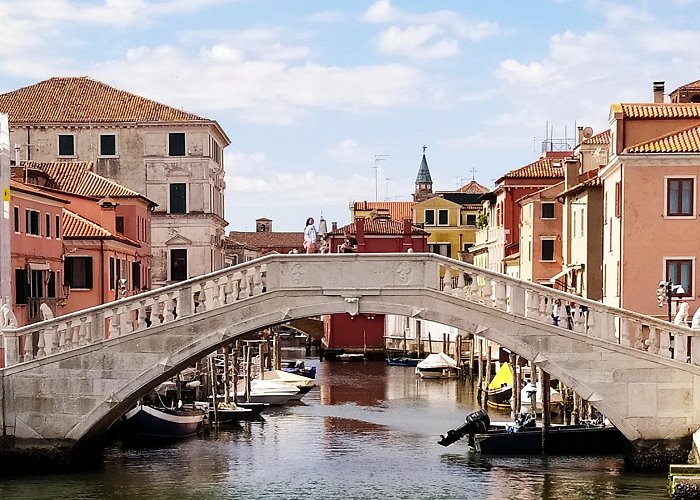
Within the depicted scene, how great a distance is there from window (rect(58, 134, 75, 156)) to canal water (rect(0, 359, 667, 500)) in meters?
25.0

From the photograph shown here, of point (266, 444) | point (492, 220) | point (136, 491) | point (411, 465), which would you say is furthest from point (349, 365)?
point (136, 491)

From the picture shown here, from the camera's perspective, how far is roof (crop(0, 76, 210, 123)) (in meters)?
58.2

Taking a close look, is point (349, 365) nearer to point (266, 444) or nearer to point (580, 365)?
point (266, 444)

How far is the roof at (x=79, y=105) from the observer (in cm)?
5816

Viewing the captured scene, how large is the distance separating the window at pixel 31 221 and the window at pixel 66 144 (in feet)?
86.5

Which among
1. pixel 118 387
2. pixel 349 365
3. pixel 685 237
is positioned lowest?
pixel 349 365

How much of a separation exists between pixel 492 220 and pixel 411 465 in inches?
1350

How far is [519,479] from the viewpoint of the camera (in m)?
24.3

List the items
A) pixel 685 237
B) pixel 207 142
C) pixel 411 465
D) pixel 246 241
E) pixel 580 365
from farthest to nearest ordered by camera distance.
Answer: pixel 246 241 < pixel 207 142 < pixel 685 237 < pixel 411 465 < pixel 580 365

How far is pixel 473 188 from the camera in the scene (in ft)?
294

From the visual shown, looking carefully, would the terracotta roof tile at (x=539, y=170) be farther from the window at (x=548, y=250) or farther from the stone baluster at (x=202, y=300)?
the stone baluster at (x=202, y=300)

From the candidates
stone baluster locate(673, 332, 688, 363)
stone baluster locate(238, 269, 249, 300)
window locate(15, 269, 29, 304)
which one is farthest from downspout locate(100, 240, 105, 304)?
stone baluster locate(673, 332, 688, 363)

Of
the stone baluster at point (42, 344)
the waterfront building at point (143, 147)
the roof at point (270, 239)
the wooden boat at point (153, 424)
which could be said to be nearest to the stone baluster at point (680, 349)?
the stone baluster at point (42, 344)

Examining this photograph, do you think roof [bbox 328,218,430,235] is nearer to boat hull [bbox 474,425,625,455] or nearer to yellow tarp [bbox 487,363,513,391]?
yellow tarp [bbox 487,363,513,391]
